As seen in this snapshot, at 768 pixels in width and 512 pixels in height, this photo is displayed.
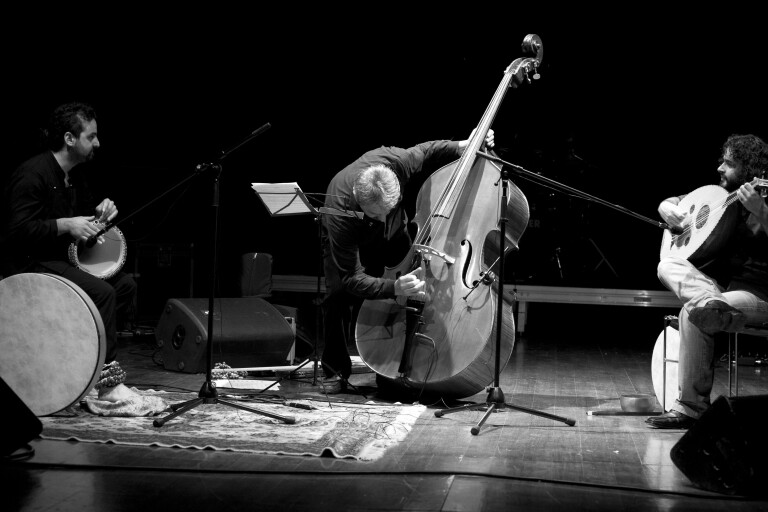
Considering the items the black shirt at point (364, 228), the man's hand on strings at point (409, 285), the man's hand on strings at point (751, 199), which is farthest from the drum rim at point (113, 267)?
the man's hand on strings at point (751, 199)

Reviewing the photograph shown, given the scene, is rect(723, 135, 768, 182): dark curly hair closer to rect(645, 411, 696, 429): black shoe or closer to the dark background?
rect(645, 411, 696, 429): black shoe

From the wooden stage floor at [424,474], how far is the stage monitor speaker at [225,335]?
1.48m

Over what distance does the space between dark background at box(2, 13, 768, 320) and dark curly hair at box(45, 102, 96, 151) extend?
2.62 meters

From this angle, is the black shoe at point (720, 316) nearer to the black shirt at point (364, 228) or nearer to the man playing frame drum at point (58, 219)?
the black shirt at point (364, 228)

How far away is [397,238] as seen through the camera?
455 cm

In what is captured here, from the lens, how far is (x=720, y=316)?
11.6 feet

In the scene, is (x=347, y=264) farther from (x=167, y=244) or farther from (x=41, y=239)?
(x=167, y=244)

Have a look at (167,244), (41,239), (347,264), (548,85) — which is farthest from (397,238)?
(548,85)

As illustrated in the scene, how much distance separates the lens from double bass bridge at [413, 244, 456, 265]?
3.95m

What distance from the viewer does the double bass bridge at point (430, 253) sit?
13.0 feet

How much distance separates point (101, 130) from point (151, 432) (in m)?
4.69

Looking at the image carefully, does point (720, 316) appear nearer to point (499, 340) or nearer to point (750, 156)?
point (750, 156)

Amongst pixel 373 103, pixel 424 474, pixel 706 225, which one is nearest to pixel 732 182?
pixel 706 225

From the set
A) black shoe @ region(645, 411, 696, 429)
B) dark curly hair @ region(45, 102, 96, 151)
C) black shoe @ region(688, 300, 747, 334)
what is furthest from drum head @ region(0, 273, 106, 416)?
black shoe @ region(688, 300, 747, 334)
